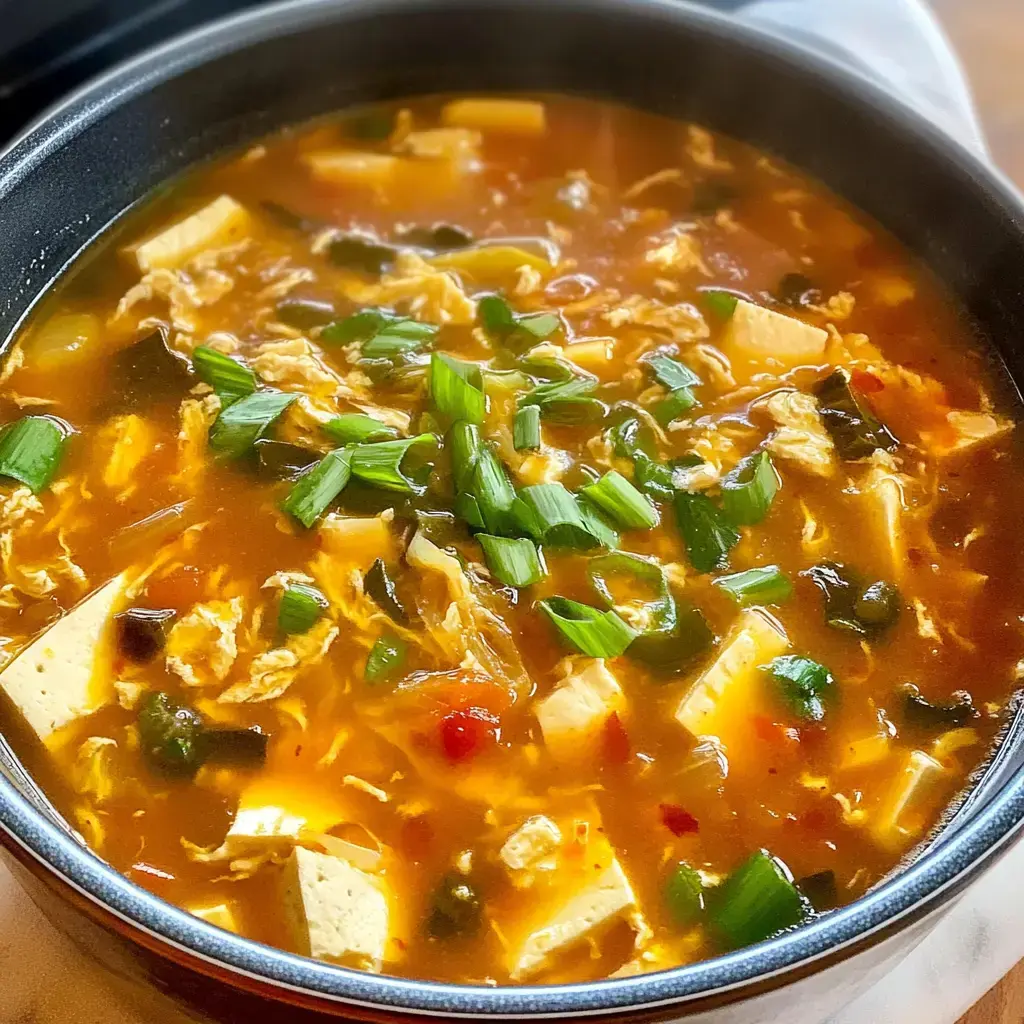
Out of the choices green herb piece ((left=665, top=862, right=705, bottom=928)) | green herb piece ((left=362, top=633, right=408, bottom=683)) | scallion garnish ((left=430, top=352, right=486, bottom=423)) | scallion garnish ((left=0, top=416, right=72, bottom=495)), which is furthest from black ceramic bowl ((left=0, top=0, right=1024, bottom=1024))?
scallion garnish ((left=430, top=352, right=486, bottom=423))

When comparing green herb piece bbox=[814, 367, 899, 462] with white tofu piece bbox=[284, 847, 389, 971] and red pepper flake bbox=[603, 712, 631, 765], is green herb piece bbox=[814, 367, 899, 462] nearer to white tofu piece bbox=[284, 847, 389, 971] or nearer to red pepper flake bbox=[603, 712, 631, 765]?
red pepper flake bbox=[603, 712, 631, 765]

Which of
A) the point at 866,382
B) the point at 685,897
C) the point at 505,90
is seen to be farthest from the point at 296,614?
the point at 505,90

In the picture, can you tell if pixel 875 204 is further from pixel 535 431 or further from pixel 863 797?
pixel 863 797

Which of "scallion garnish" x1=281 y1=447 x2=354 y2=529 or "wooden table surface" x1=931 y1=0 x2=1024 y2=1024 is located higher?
"wooden table surface" x1=931 y1=0 x2=1024 y2=1024

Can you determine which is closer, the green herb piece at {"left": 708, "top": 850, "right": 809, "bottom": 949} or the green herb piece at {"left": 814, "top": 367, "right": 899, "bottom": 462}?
the green herb piece at {"left": 708, "top": 850, "right": 809, "bottom": 949}

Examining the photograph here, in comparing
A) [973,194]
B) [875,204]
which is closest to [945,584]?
[973,194]
